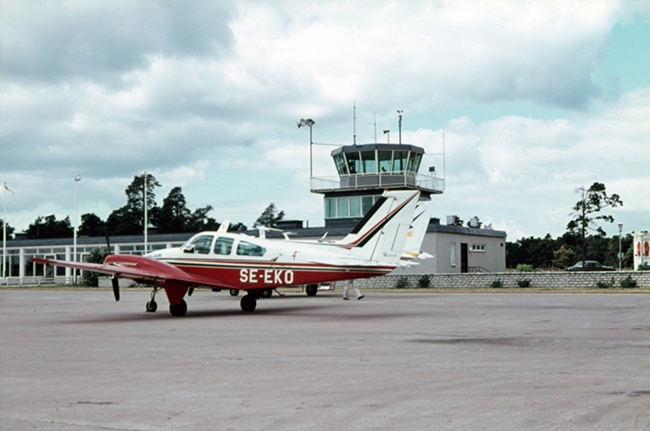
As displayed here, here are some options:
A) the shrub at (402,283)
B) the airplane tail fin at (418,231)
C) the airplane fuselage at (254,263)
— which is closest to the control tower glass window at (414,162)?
the shrub at (402,283)

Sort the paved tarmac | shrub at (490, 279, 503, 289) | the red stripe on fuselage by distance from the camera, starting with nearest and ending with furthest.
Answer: the paved tarmac → the red stripe on fuselage → shrub at (490, 279, 503, 289)

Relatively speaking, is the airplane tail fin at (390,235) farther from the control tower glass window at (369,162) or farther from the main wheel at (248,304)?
the control tower glass window at (369,162)

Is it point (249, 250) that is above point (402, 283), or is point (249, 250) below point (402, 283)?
above

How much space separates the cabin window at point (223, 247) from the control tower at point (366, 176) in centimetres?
3365

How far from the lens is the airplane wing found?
18266 mm

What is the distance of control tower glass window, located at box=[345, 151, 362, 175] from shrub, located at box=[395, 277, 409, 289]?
45.6 feet

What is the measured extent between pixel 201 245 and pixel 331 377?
1257 centimetres

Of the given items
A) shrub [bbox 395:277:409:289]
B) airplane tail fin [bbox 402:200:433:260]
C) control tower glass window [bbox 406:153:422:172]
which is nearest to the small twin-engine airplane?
airplane tail fin [bbox 402:200:433:260]

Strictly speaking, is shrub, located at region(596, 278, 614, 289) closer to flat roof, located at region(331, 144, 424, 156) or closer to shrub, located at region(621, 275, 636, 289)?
shrub, located at region(621, 275, 636, 289)

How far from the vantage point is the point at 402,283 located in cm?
4306

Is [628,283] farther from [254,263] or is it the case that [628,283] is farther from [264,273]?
[254,263]

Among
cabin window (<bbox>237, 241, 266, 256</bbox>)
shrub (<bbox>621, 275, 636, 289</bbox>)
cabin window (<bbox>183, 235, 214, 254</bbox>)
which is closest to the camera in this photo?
cabin window (<bbox>237, 241, 266, 256</bbox>)

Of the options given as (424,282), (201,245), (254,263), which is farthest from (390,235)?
(424,282)

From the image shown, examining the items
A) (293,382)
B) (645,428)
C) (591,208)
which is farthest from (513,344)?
(591,208)
